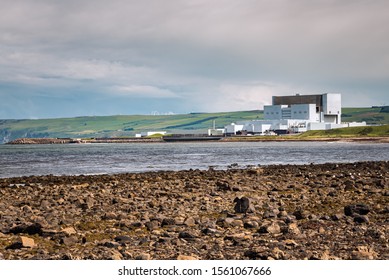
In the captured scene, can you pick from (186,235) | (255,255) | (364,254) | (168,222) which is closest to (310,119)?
(168,222)

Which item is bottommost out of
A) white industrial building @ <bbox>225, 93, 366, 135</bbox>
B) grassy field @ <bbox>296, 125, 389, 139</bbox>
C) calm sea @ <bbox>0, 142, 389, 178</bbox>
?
calm sea @ <bbox>0, 142, 389, 178</bbox>

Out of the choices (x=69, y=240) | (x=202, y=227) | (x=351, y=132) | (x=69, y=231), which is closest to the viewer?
(x=69, y=240)

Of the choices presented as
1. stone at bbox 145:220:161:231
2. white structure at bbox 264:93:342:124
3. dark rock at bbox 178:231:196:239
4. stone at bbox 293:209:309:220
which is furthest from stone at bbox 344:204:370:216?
white structure at bbox 264:93:342:124

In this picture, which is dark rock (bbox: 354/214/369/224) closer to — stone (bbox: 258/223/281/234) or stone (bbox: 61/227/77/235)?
stone (bbox: 258/223/281/234)

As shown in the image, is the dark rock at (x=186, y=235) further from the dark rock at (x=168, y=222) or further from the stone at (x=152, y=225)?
the dark rock at (x=168, y=222)

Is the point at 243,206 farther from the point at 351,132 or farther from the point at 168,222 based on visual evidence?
the point at 351,132

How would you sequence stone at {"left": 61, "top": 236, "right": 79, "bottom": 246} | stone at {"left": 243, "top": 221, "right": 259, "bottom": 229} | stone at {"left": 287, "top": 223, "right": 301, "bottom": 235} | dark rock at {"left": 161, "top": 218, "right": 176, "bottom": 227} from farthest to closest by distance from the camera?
dark rock at {"left": 161, "top": 218, "right": 176, "bottom": 227} → stone at {"left": 243, "top": 221, "right": 259, "bottom": 229} → stone at {"left": 287, "top": 223, "right": 301, "bottom": 235} → stone at {"left": 61, "top": 236, "right": 79, "bottom": 246}

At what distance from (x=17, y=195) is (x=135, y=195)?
516 cm

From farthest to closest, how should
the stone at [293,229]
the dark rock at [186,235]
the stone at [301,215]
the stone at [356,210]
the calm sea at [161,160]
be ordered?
the calm sea at [161,160], the stone at [356,210], the stone at [301,215], the stone at [293,229], the dark rock at [186,235]

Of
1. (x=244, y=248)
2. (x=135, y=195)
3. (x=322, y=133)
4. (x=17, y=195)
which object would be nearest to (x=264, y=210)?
(x=244, y=248)

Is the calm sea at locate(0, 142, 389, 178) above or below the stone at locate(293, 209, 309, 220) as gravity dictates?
below

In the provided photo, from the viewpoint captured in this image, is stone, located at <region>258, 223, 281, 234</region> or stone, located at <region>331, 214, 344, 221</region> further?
stone, located at <region>331, 214, 344, 221</region>

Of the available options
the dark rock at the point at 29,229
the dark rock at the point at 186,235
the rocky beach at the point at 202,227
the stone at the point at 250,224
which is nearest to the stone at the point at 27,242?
the rocky beach at the point at 202,227
